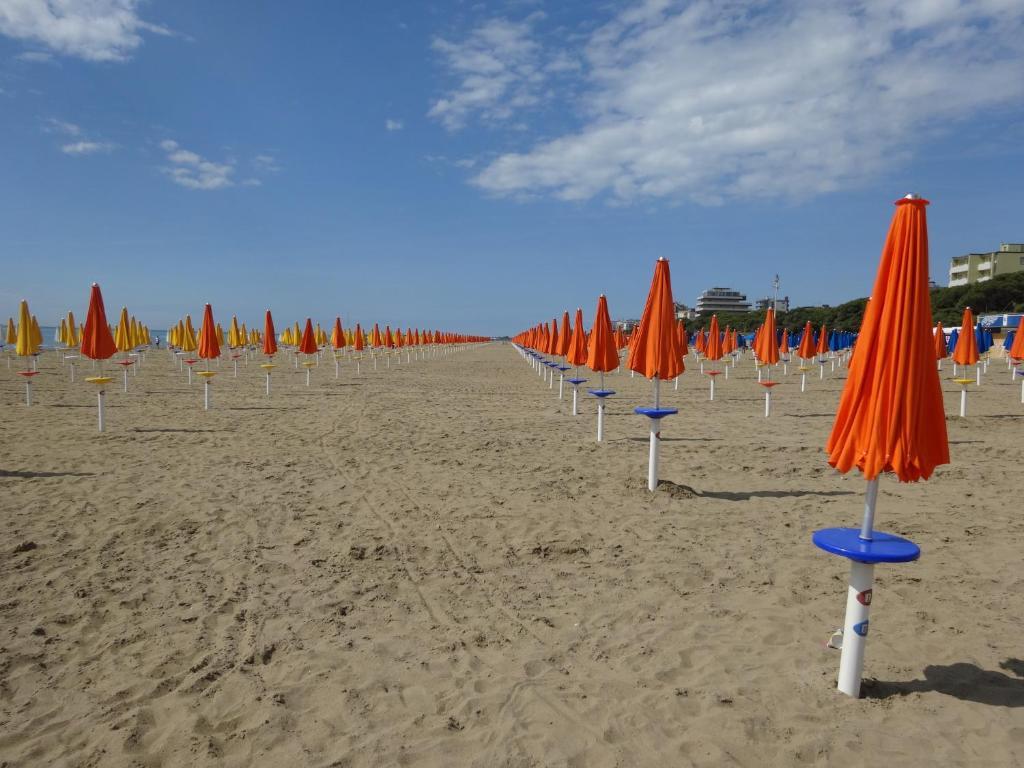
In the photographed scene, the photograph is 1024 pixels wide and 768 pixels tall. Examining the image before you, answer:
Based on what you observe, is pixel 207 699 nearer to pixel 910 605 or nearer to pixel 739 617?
pixel 739 617

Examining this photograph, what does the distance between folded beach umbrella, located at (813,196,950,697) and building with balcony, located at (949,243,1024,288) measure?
274ft

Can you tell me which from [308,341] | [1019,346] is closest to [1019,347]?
[1019,346]

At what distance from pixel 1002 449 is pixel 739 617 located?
870cm

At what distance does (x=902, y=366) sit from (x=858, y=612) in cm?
131

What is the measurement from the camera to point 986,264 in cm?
7781

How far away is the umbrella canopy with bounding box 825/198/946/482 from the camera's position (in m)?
2.97

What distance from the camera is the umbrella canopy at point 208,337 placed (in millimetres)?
16328

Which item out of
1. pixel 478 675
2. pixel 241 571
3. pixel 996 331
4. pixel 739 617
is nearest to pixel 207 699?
pixel 478 675

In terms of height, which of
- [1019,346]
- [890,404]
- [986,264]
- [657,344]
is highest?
[986,264]

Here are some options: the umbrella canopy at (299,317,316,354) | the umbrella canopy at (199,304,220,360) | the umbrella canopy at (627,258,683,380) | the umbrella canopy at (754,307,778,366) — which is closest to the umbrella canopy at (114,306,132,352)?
the umbrella canopy at (199,304,220,360)

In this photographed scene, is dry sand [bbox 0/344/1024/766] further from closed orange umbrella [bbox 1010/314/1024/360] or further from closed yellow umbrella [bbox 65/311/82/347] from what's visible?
closed yellow umbrella [bbox 65/311/82/347]

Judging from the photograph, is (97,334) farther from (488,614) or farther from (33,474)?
(488,614)

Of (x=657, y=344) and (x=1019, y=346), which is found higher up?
(x=1019, y=346)

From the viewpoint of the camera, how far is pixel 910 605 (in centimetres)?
→ 441
